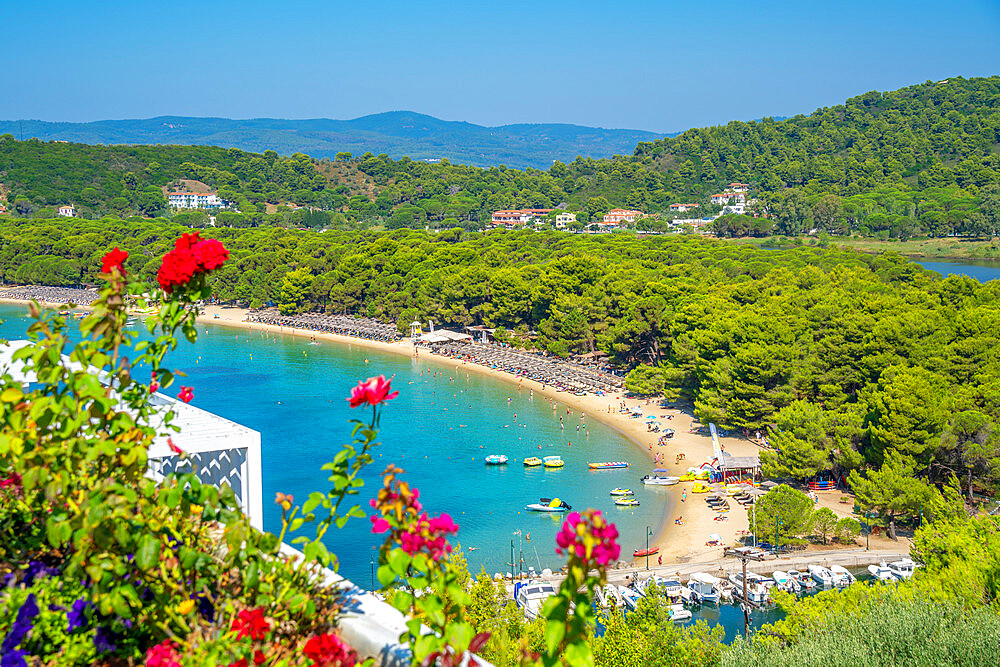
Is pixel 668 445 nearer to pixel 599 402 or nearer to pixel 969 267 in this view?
pixel 599 402

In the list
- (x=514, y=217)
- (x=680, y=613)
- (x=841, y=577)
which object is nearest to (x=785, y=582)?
(x=841, y=577)

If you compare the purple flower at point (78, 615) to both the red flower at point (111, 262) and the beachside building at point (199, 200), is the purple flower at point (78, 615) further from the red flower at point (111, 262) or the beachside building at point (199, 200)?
the beachside building at point (199, 200)

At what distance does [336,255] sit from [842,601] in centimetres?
4407

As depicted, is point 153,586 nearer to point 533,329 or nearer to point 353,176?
point 533,329

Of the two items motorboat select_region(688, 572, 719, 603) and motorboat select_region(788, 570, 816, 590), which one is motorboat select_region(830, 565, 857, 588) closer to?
motorboat select_region(788, 570, 816, 590)

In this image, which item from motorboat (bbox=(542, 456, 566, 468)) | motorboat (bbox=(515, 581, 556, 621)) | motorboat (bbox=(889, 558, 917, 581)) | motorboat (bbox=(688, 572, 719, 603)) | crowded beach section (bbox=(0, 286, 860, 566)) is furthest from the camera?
motorboat (bbox=(542, 456, 566, 468))

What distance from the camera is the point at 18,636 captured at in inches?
98.7

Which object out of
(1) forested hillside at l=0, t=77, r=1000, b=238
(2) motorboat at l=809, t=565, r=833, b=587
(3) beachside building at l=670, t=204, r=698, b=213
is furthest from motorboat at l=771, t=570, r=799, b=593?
(3) beachside building at l=670, t=204, r=698, b=213

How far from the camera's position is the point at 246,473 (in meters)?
10.1

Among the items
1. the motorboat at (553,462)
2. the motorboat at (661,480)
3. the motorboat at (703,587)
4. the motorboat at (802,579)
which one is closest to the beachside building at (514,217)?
the motorboat at (553,462)

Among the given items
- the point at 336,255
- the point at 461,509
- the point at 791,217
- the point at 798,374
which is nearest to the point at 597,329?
the point at 798,374

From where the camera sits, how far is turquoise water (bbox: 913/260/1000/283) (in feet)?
199

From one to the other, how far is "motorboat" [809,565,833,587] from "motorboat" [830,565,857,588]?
9 centimetres

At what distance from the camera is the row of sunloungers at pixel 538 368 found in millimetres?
32719
